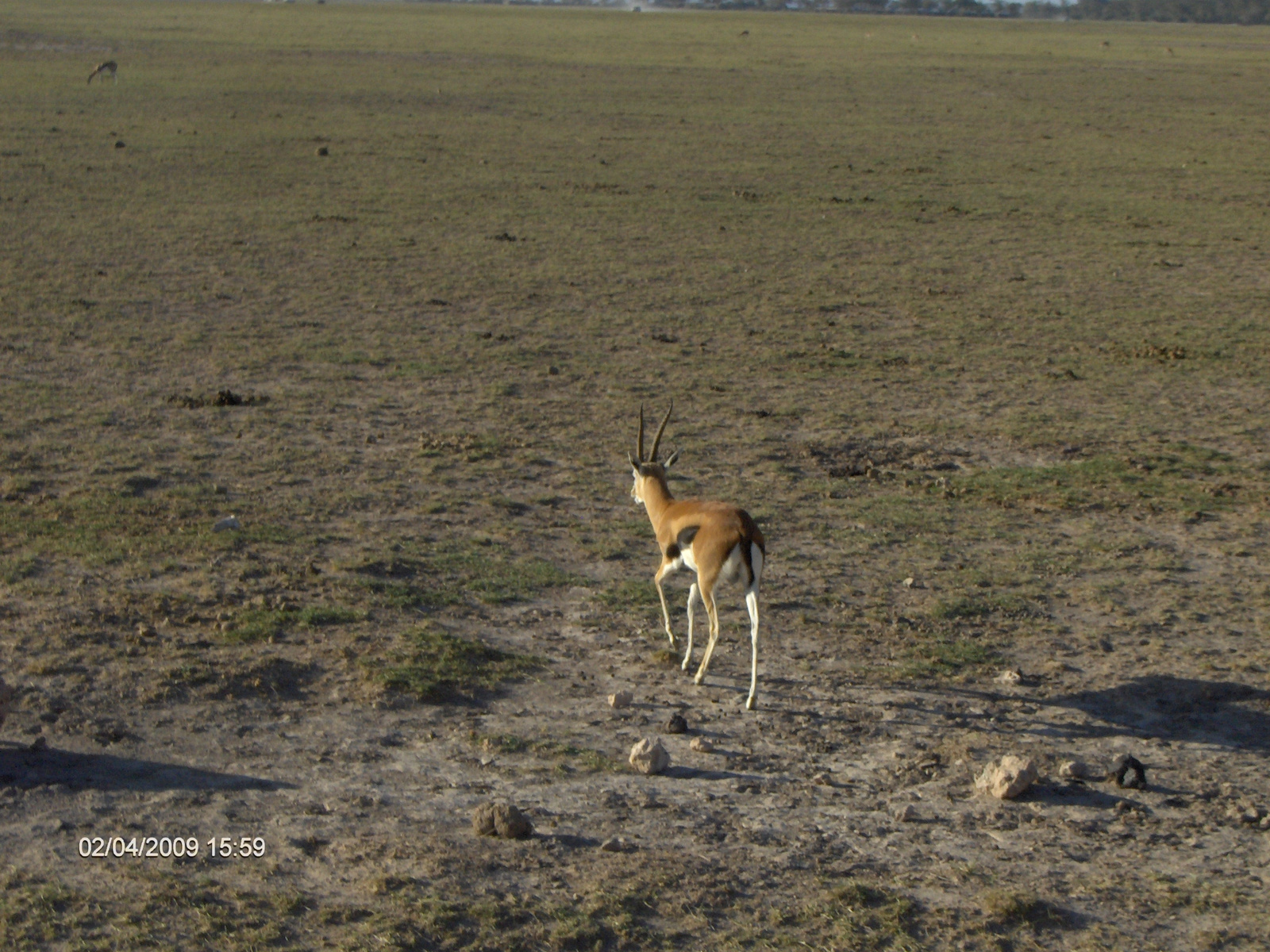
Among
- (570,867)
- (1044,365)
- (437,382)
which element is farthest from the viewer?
(1044,365)

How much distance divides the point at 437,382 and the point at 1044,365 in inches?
216

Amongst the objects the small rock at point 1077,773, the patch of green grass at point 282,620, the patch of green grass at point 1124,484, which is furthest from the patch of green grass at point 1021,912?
the patch of green grass at point 1124,484

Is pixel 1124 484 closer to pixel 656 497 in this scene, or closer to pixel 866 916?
pixel 656 497

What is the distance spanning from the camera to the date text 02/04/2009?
4957 mm

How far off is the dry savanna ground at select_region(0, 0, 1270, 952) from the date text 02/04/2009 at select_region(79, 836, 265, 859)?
0.14 feet

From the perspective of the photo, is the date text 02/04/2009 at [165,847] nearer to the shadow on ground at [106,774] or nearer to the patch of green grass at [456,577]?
the shadow on ground at [106,774]

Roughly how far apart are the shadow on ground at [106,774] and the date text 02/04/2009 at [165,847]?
385mm

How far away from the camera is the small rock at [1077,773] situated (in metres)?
5.70

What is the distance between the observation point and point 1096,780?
5691 mm

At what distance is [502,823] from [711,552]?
5.61 ft

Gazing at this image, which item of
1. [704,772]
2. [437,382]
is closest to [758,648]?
[704,772]

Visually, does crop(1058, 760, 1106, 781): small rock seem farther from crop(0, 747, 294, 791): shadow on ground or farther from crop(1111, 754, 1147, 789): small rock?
crop(0, 747, 294, 791): shadow on ground

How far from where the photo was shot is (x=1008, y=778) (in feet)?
18.0

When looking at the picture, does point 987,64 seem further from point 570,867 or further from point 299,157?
point 570,867
